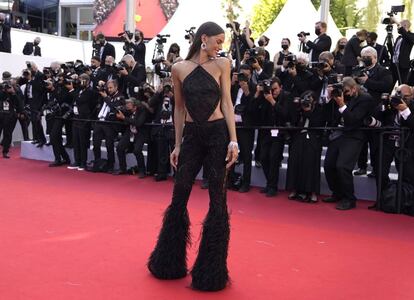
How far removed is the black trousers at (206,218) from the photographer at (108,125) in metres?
5.44

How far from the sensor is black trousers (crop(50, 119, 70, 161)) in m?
9.76

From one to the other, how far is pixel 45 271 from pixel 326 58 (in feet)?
16.2

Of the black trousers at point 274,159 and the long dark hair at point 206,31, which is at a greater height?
the long dark hair at point 206,31

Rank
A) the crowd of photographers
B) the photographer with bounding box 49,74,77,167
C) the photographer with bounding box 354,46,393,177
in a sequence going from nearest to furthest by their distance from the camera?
the crowd of photographers
the photographer with bounding box 354,46,393,177
the photographer with bounding box 49,74,77,167

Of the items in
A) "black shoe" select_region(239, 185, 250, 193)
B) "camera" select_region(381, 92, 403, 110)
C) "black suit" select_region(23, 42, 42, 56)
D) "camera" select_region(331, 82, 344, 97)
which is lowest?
"black shoe" select_region(239, 185, 250, 193)

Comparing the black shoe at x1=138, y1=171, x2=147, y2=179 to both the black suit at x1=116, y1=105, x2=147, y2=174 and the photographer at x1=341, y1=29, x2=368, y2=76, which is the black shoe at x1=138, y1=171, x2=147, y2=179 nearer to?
the black suit at x1=116, y1=105, x2=147, y2=174

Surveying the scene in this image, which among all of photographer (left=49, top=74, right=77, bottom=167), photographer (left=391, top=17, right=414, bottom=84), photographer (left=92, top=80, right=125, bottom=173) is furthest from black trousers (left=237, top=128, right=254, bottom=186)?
photographer (left=49, top=74, right=77, bottom=167)

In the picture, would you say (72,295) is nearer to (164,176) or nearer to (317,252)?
(317,252)

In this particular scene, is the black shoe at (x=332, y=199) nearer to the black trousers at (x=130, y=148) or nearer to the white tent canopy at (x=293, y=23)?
the black trousers at (x=130, y=148)

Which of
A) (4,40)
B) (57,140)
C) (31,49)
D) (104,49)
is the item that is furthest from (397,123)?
(31,49)

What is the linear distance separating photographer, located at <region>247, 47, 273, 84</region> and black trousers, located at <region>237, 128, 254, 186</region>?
957 mm

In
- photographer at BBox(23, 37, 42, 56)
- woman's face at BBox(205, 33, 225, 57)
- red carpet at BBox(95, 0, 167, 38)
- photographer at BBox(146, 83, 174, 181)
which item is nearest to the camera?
woman's face at BBox(205, 33, 225, 57)

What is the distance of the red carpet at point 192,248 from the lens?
3713 mm

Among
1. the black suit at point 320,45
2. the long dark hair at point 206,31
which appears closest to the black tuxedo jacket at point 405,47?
the black suit at point 320,45
